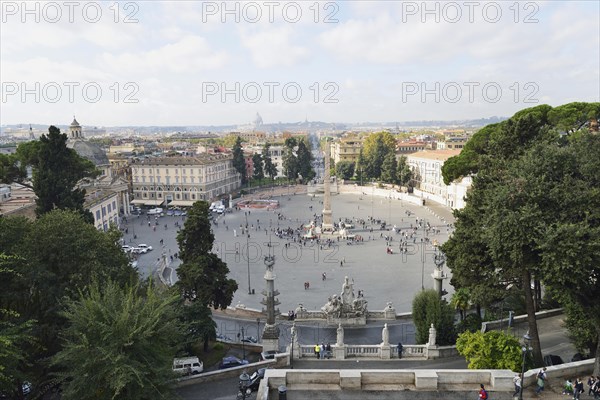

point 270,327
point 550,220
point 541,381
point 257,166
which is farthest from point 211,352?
point 257,166

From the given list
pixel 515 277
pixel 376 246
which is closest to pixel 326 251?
pixel 376 246

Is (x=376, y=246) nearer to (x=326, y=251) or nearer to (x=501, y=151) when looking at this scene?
(x=326, y=251)

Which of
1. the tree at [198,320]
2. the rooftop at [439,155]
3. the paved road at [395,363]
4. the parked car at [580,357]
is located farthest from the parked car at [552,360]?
the rooftop at [439,155]

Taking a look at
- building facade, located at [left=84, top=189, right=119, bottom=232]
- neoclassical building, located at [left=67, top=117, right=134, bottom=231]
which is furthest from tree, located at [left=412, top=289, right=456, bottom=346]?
building facade, located at [left=84, top=189, right=119, bottom=232]

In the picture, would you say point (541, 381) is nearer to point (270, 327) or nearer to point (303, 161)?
point (270, 327)

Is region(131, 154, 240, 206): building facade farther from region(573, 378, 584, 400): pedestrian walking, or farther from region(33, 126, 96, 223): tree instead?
region(573, 378, 584, 400): pedestrian walking
